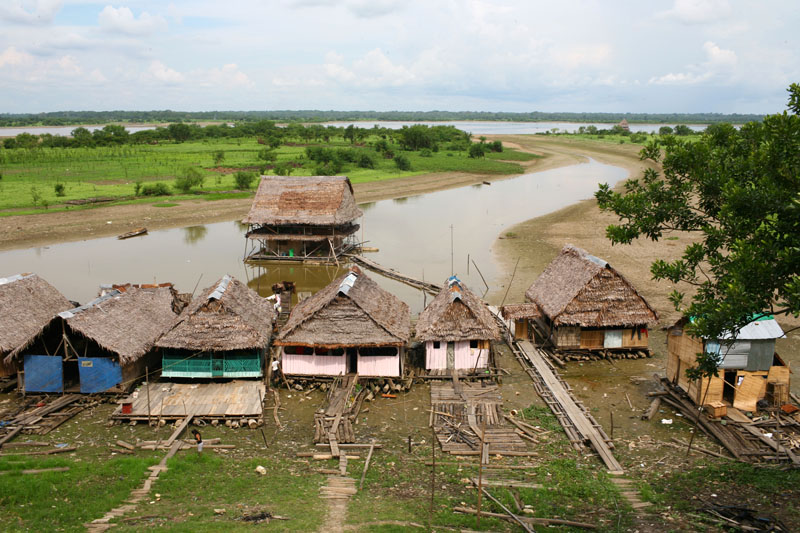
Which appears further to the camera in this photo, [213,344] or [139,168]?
[139,168]

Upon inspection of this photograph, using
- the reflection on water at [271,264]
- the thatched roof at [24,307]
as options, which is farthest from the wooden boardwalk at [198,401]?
the reflection on water at [271,264]

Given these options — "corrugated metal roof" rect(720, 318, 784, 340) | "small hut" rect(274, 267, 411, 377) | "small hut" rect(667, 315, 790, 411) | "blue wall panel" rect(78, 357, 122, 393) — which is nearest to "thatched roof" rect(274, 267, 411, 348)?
"small hut" rect(274, 267, 411, 377)

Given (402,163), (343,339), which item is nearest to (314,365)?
(343,339)

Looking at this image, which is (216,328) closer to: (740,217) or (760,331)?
(740,217)

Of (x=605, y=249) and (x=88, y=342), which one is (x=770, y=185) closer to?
(x=88, y=342)

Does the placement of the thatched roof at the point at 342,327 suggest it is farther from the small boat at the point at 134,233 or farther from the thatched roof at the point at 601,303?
the small boat at the point at 134,233

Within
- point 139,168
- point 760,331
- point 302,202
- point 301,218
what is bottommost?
point 760,331

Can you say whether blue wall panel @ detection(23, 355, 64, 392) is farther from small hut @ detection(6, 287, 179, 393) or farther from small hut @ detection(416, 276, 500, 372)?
small hut @ detection(416, 276, 500, 372)
